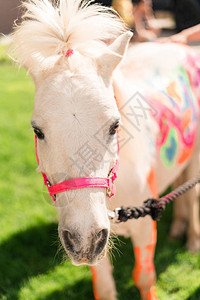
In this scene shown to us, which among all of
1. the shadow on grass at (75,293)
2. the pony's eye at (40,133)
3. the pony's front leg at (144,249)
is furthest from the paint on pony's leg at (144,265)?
the pony's eye at (40,133)

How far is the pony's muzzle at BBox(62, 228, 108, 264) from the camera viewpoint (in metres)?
1.39

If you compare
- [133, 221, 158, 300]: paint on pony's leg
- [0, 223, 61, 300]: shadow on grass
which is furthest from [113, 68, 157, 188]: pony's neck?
[0, 223, 61, 300]: shadow on grass

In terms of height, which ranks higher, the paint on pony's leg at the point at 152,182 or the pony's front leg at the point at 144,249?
the paint on pony's leg at the point at 152,182

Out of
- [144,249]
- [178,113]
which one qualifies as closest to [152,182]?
[144,249]

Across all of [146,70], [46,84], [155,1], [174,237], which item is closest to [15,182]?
[174,237]

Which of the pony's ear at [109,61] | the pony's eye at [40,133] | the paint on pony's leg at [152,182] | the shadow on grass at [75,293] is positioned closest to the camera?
the pony's eye at [40,133]

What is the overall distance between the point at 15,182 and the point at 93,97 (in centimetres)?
288

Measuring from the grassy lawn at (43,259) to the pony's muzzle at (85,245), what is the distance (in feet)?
2.94

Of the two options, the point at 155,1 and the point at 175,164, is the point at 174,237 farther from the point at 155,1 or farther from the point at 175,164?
the point at 155,1

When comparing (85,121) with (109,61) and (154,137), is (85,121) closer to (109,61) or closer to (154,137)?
(109,61)

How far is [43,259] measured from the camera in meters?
3.00

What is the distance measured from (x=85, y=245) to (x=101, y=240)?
80 millimetres

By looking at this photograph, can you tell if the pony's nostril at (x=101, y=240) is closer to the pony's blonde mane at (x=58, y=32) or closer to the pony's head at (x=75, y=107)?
the pony's head at (x=75, y=107)

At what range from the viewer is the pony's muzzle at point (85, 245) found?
139cm
